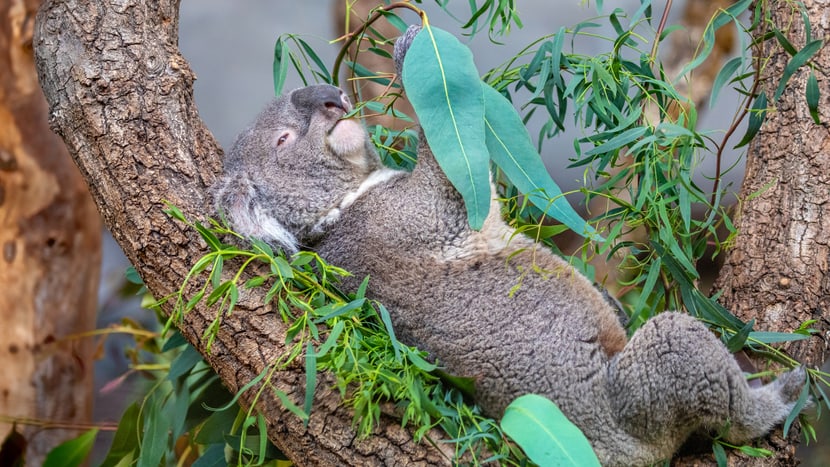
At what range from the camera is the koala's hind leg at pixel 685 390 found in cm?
187

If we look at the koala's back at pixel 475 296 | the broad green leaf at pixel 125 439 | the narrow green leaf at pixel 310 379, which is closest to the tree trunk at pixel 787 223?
the koala's back at pixel 475 296

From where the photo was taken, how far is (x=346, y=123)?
218 centimetres

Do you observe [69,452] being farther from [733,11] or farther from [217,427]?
[733,11]

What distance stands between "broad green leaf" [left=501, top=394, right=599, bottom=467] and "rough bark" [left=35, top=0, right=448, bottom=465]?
0.23m

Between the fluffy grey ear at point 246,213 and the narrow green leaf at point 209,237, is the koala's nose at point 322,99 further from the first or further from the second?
the narrow green leaf at point 209,237

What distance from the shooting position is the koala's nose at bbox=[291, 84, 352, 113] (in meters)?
Result: 2.19

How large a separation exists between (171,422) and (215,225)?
0.72 m

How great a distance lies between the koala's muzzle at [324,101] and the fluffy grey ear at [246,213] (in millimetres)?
291

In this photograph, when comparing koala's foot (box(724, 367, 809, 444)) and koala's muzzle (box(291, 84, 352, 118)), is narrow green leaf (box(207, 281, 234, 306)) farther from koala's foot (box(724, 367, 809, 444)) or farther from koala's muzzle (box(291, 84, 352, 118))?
koala's foot (box(724, 367, 809, 444))

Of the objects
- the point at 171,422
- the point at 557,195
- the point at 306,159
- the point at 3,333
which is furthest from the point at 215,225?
the point at 3,333

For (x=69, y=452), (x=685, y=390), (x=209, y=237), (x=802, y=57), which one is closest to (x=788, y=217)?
(x=802, y=57)

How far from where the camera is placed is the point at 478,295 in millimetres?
2053

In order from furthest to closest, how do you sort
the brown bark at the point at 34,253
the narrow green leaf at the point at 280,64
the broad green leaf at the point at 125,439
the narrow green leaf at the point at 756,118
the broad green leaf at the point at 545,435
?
the brown bark at the point at 34,253, the broad green leaf at the point at 125,439, the narrow green leaf at the point at 280,64, the narrow green leaf at the point at 756,118, the broad green leaf at the point at 545,435

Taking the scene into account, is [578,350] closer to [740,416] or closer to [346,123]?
[740,416]
